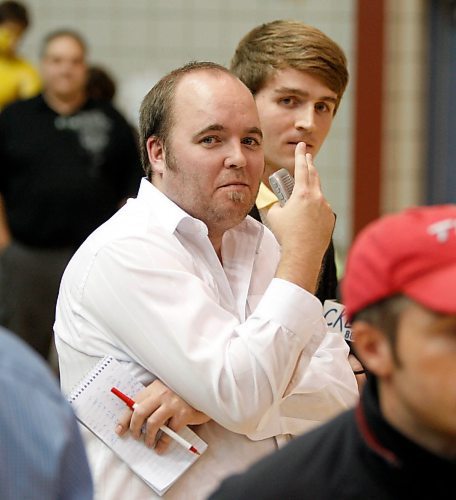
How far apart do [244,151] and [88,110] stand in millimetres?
3840

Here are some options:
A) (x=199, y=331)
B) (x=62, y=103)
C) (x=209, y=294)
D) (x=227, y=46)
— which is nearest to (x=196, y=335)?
(x=199, y=331)

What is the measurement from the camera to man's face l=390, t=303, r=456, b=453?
162 cm

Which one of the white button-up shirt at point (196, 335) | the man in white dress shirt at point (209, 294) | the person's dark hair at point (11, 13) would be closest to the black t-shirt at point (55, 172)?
the person's dark hair at point (11, 13)

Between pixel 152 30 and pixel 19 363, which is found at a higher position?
pixel 19 363

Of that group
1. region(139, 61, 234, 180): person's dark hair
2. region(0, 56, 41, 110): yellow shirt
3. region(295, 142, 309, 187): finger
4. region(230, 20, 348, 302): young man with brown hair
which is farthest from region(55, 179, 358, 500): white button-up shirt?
region(0, 56, 41, 110): yellow shirt

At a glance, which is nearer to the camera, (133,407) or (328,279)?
(133,407)

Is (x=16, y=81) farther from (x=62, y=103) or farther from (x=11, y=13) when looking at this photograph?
(x=62, y=103)

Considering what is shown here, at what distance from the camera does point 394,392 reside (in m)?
1.67

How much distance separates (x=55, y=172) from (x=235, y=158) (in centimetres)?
366

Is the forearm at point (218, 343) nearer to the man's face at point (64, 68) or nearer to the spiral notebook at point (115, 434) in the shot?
the spiral notebook at point (115, 434)

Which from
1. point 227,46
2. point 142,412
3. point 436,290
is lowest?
point 227,46

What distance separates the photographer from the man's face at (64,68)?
625 centimetres

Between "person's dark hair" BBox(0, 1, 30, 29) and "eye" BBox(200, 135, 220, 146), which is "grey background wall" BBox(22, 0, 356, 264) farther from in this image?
"eye" BBox(200, 135, 220, 146)

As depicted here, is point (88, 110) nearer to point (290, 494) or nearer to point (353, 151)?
point (353, 151)
